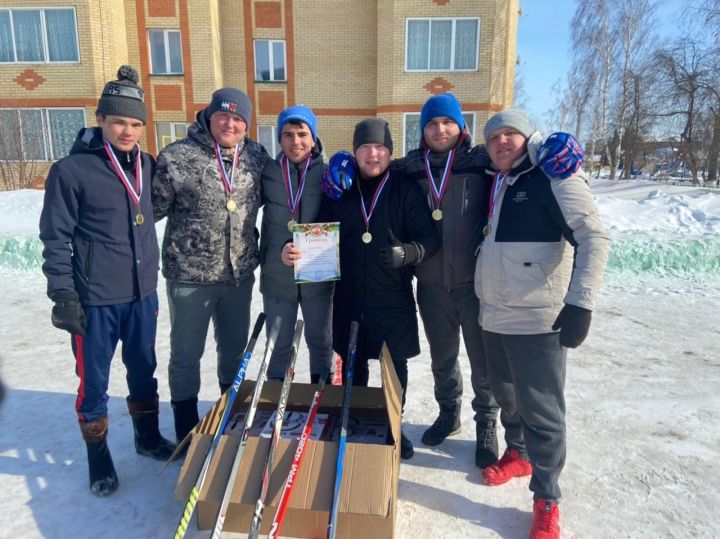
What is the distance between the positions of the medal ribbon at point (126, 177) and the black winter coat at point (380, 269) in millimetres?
1103

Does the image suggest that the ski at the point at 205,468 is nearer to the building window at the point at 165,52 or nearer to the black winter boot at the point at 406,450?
the black winter boot at the point at 406,450

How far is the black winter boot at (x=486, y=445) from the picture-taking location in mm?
3041

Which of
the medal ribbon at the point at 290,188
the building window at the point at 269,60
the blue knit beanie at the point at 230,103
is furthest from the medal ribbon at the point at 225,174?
the building window at the point at 269,60

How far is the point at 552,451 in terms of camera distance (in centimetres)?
244

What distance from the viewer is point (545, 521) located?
2426 millimetres

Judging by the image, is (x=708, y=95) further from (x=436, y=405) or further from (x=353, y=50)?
(x=436, y=405)

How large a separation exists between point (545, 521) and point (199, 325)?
224 cm

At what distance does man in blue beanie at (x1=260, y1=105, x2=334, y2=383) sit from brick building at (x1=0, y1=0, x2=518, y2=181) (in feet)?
46.2

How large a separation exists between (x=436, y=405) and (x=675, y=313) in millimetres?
4071

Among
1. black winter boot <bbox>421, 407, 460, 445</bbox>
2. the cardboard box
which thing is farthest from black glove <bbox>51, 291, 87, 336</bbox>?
black winter boot <bbox>421, 407, 460, 445</bbox>

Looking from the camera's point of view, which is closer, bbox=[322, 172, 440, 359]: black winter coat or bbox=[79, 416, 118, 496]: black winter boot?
bbox=[79, 416, 118, 496]: black winter boot

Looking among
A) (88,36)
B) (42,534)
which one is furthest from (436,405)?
(88,36)

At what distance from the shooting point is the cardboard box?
2135 millimetres

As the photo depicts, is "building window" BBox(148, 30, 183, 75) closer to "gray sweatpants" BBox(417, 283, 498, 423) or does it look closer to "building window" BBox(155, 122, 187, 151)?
"building window" BBox(155, 122, 187, 151)
